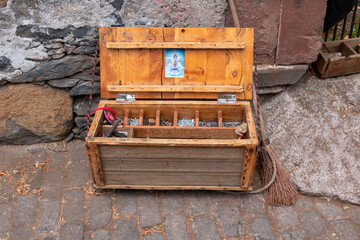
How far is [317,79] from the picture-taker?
4.58 m

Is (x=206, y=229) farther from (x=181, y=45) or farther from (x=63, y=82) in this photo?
(x=63, y=82)

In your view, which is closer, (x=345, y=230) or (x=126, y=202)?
(x=345, y=230)

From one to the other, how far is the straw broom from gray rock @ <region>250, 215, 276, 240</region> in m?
0.23

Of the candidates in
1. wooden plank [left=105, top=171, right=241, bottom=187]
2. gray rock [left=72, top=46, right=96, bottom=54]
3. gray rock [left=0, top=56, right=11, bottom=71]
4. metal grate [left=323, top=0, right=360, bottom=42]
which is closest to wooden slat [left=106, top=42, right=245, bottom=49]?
gray rock [left=72, top=46, right=96, bottom=54]

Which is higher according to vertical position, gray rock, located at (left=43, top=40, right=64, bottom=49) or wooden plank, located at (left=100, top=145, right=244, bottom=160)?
gray rock, located at (left=43, top=40, right=64, bottom=49)

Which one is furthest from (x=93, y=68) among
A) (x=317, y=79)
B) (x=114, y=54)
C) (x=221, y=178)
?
(x=317, y=79)

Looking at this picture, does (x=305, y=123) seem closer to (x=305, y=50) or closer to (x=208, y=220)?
(x=305, y=50)

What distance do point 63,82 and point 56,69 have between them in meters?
0.17

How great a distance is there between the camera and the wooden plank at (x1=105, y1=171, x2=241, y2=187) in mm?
3455

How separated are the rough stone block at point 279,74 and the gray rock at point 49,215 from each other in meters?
2.57

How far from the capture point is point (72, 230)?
330 centimetres

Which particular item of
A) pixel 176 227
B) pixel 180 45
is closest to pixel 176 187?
pixel 176 227

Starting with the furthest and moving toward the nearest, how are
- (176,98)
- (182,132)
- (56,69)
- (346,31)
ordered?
(346,31)
(56,69)
(176,98)
(182,132)

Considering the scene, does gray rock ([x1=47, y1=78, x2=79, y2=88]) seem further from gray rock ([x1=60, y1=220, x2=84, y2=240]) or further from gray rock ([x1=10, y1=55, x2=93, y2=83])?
gray rock ([x1=60, y1=220, x2=84, y2=240])
